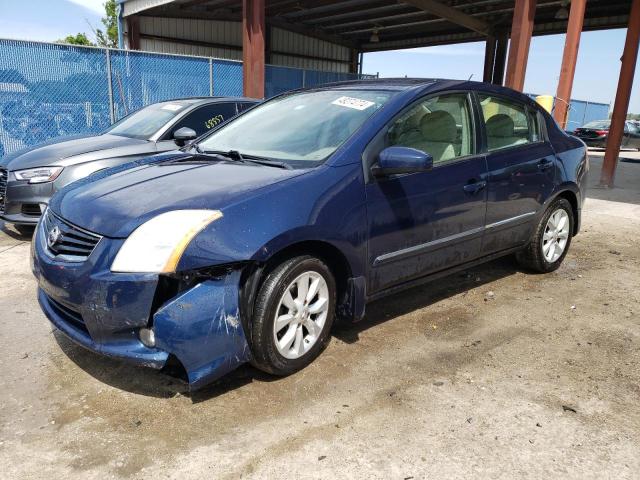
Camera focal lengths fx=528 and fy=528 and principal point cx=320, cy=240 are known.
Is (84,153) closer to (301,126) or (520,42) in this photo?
(301,126)

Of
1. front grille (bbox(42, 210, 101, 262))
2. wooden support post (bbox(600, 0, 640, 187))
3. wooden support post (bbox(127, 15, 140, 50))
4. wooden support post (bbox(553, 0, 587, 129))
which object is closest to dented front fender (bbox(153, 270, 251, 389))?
front grille (bbox(42, 210, 101, 262))

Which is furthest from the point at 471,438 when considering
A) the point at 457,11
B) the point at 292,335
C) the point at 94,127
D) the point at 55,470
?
the point at 457,11

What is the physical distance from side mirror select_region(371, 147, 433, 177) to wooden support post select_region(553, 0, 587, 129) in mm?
8062

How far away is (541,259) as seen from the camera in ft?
15.3

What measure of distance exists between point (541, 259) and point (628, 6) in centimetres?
1684

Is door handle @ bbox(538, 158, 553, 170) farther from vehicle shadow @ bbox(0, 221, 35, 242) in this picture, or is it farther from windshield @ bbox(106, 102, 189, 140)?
vehicle shadow @ bbox(0, 221, 35, 242)

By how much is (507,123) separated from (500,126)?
0.14m

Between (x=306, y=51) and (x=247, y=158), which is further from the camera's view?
(x=306, y=51)

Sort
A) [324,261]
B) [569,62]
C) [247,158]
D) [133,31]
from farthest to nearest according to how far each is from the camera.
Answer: [133,31], [569,62], [247,158], [324,261]

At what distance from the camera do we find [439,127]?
3654mm

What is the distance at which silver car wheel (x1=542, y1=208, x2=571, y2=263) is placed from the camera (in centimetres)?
465

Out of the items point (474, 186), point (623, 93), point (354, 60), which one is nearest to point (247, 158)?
point (474, 186)

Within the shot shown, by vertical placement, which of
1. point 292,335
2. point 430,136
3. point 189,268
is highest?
point 430,136

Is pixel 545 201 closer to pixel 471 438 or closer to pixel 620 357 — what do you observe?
pixel 620 357
